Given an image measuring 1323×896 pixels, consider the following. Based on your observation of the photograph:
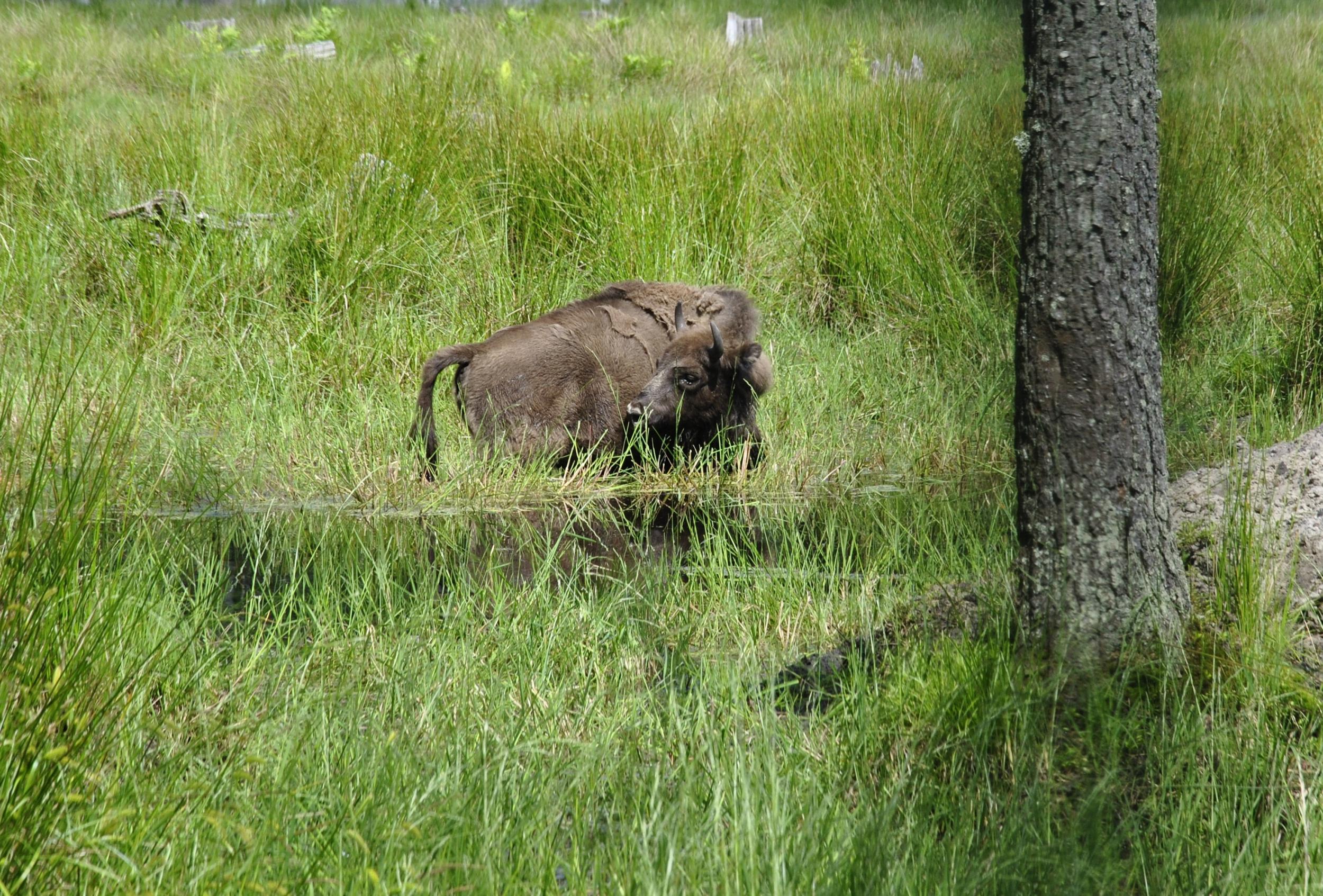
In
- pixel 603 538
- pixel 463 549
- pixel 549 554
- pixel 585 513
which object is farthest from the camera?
pixel 585 513

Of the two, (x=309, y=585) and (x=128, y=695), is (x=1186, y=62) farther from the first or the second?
(x=128, y=695)

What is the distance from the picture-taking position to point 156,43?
16062mm

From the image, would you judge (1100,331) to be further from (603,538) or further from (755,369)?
(755,369)

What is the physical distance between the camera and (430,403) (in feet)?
20.0

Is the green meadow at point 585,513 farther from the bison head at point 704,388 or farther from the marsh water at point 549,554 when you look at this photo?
the bison head at point 704,388

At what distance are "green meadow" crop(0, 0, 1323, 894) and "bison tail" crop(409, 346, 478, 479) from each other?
0.38 ft

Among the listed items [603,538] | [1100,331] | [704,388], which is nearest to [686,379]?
[704,388]

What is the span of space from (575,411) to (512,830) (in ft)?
13.6

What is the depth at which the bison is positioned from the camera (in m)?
6.28

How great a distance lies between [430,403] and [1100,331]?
12.4ft

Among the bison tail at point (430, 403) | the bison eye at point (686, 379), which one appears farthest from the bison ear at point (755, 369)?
the bison tail at point (430, 403)

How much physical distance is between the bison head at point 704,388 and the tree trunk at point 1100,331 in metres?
3.24

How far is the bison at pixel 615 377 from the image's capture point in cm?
628

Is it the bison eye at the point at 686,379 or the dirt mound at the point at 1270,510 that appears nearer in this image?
the dirt mound at the point at 1270,510
